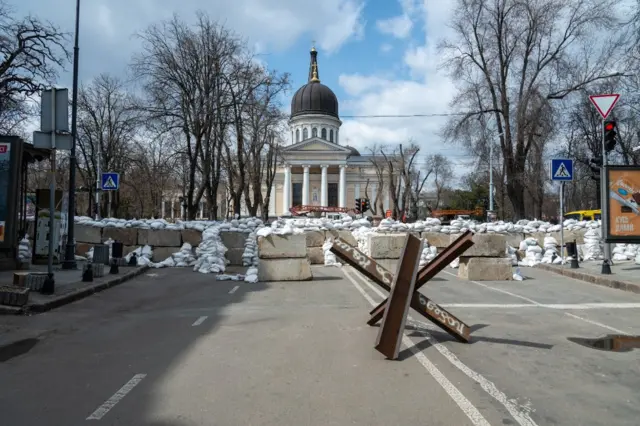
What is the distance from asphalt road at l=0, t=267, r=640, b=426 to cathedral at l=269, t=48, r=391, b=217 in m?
70.2

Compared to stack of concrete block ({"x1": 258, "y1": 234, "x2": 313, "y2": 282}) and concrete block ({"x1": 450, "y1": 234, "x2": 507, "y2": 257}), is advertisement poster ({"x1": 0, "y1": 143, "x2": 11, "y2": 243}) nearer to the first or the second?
stack of concrete block ({"x1": 258, "y1": 234, "x2": 313, "y2": 282})

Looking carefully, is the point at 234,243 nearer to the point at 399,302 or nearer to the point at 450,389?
the point at 399,302

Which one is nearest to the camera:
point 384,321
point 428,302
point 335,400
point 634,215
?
point 335,400

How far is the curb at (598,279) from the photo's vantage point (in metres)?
11.6

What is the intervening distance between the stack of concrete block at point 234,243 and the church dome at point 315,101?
6635 cm

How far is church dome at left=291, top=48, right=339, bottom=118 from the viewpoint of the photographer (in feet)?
269

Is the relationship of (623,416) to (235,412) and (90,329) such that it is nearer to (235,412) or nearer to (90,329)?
(235,412)

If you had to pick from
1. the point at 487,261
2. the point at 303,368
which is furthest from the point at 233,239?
the point at 303,368

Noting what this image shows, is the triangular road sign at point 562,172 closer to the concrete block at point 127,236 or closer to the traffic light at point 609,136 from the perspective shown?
the traffic light at point 609,136

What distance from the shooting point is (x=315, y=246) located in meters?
18.8

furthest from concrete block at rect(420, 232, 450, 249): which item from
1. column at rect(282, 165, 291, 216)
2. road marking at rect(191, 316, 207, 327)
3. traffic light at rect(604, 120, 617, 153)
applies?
column at rect(282, 165, 291, 216)

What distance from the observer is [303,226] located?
19031 millimetres

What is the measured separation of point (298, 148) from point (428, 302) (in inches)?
2942

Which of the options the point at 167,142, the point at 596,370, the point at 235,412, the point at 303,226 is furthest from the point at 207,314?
the point at 167,142
